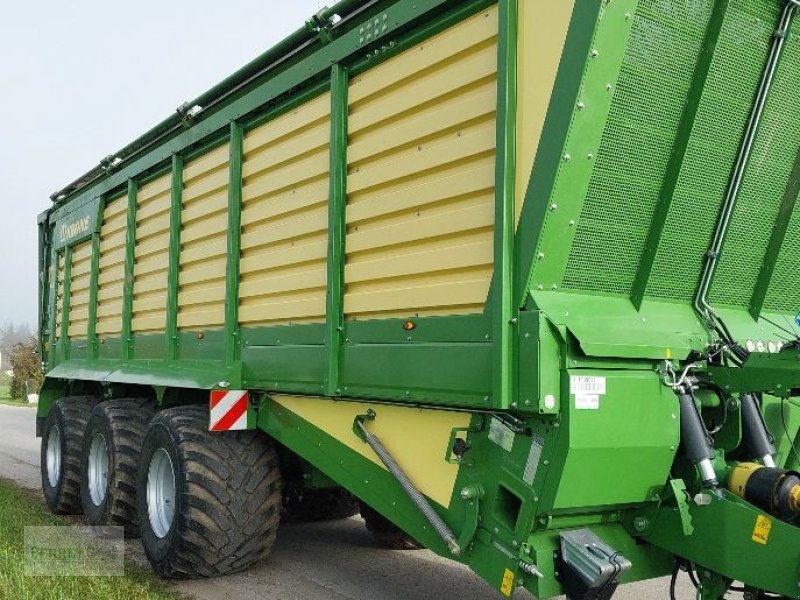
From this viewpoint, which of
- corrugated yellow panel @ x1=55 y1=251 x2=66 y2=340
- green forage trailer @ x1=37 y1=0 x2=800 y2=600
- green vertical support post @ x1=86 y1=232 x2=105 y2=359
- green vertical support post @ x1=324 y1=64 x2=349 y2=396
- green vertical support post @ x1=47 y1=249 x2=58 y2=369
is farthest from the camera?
green vertical support post @ x1=47 y1=249 x2=58 y2=369

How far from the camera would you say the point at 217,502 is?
4.88 meters

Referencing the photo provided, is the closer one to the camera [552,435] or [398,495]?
[552,435]

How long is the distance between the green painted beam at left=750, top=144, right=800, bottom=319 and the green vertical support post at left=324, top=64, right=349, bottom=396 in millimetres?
2075

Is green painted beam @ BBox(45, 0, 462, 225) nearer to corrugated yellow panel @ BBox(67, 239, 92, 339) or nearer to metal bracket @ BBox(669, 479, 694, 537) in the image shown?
corrugated yellow panel @ BBox(67, 239, 92, 339)

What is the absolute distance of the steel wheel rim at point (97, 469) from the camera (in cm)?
687

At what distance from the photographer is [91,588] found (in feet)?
15.5

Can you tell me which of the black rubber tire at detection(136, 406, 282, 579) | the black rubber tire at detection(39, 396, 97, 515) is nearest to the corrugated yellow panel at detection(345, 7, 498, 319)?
the black rubber tire at detection(136, 406, 282, 579)

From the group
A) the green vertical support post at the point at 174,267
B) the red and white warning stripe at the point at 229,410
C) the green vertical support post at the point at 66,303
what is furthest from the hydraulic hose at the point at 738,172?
the green vertical support post at the point at 66,303

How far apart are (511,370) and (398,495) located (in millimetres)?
1073

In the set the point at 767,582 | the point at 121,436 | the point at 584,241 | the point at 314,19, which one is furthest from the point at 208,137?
the point at 767,582

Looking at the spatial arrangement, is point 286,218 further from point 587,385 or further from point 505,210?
point 587,385

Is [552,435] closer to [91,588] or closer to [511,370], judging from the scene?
[511,370]

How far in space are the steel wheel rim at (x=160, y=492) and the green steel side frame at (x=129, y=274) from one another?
5.38 feet

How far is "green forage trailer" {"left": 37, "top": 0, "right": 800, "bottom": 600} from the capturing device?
313 cm
